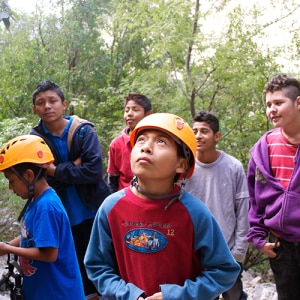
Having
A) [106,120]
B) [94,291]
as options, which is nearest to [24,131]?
[94,291]

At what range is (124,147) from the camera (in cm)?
403

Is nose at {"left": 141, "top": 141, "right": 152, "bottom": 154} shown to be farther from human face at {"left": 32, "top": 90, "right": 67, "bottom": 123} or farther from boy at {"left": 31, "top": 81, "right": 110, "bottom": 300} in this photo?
human face at {"left": 32, "top": 90, "right": 67, "bottom": 123}

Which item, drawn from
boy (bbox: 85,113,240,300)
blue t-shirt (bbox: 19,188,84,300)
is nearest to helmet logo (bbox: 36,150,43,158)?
blue t-shirt (bbox: 19,188,84,300)

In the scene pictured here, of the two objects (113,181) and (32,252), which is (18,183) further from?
(113,181)

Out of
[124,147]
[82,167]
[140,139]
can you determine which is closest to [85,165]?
[82,167]

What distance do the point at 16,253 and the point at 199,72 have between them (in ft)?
17.4

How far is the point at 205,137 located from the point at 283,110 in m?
0.83

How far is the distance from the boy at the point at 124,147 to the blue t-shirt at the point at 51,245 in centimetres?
154

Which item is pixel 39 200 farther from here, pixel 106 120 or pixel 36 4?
pixel 36 4

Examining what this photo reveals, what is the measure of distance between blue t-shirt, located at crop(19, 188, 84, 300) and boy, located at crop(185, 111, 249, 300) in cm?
140

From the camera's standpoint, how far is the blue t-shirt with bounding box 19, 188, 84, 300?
2334 millimetres

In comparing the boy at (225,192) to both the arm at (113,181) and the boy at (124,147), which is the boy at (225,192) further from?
the arm at (113,181)

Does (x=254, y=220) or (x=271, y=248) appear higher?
(x=254, y=220)

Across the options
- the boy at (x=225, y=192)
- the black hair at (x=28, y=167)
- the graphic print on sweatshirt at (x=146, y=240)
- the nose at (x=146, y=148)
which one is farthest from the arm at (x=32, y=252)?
the boy at (x=225, y=192)
